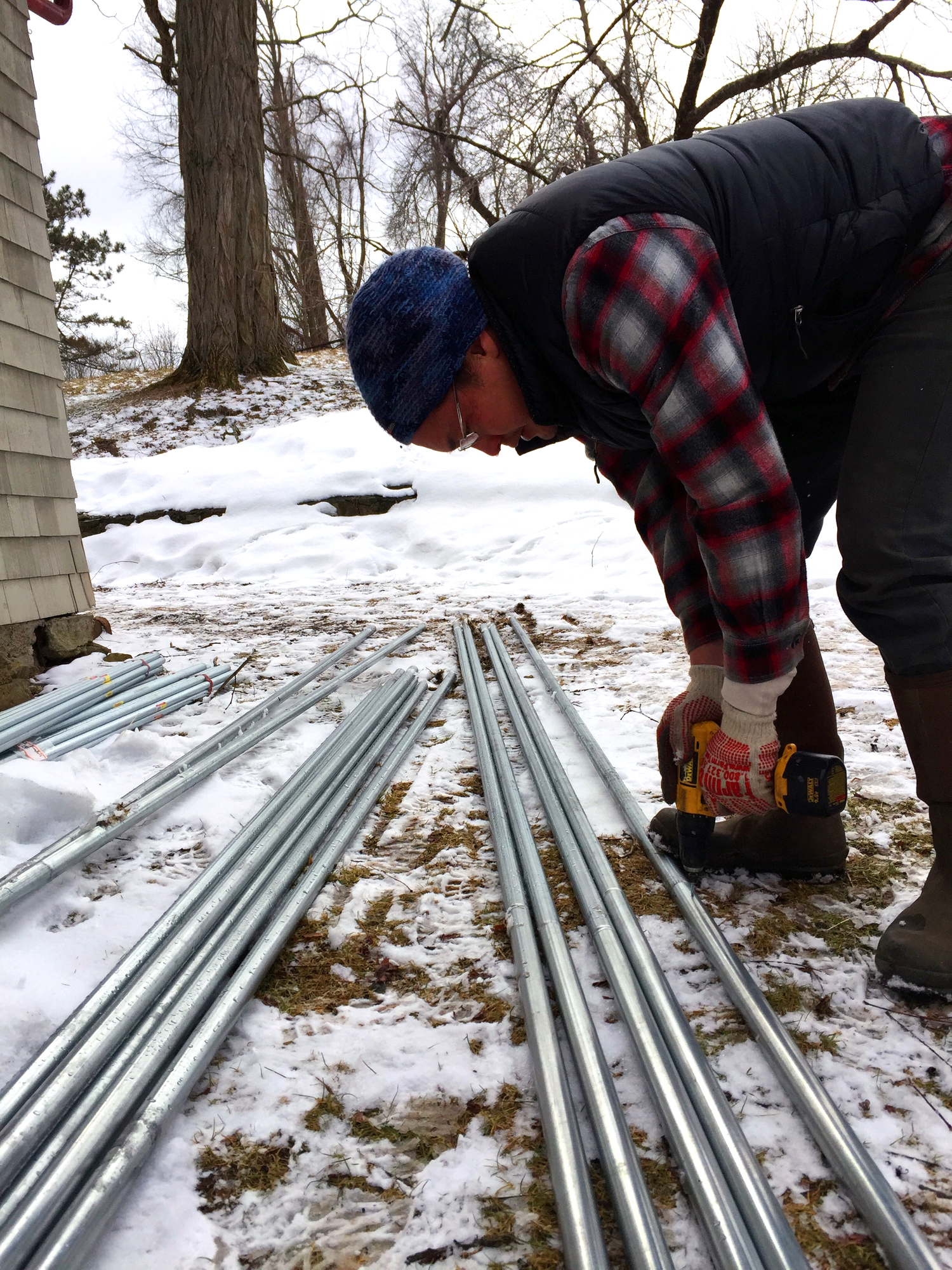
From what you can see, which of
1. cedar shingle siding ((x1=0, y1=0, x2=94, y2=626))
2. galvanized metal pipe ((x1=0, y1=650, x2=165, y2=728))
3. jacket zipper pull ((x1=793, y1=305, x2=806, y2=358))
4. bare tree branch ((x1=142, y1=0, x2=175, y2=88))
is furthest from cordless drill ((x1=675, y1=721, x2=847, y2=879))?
bare tree branch ((x1=142, y1=0, x2=175, y2=88))

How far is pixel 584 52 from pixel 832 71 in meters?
3.07

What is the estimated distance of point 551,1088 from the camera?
1.14m

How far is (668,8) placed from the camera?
998 centimetres

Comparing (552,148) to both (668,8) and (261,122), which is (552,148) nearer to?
(668,8)

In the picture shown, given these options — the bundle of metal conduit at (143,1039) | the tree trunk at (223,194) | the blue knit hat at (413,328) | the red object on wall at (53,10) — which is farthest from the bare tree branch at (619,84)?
the bundle of metal conduit at (143,1039)

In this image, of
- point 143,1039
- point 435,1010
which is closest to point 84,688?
point 143,1039

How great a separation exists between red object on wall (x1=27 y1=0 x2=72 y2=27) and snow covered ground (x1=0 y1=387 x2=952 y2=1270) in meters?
3.44

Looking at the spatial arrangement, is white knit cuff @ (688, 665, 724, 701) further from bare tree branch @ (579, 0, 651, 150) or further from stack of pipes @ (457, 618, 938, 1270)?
bare tree branch @ (579, 0, 651, 150)

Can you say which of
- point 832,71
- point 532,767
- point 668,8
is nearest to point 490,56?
point 668,8

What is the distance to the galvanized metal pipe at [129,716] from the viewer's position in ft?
8.57

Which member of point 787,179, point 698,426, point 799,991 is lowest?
point 799,991

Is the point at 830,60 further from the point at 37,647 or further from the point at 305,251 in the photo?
the point at 305,251

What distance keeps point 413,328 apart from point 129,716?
6.96 ft

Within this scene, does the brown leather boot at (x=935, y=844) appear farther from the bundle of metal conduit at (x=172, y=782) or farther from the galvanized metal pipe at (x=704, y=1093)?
the bundle of metal conduit at (x=172, y=782)
